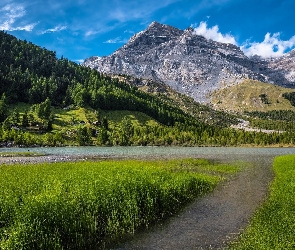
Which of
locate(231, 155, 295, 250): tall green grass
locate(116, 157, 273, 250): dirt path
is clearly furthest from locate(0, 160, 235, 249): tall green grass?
locate(231, 155, 295, 250): tall green grass

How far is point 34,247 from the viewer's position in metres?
20.4

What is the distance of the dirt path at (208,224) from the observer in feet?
86.1

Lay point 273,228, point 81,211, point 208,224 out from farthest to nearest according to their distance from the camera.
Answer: point 208,224 < point 81,211 < point 273,228

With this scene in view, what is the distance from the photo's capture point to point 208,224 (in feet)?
104

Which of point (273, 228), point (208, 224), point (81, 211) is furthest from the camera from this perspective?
point (208, 224)

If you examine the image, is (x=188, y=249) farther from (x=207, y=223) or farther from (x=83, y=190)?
(x=83, y=190)

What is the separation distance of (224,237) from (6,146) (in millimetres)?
159467

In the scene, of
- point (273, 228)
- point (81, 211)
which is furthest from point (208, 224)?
point (81, 211)

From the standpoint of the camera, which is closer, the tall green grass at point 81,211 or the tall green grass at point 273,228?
the tall green grass at point 81,211

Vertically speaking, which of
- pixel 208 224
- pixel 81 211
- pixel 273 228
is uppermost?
pixel 81 211

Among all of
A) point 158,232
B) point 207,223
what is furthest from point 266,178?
point 158,232

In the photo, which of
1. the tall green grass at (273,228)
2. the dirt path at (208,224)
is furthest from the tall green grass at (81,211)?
the tall green grass at (273,228)

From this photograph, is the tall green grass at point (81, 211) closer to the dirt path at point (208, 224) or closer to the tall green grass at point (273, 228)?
the dirt path at point (208, 224)

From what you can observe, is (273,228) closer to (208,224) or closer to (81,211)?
(208,224)
